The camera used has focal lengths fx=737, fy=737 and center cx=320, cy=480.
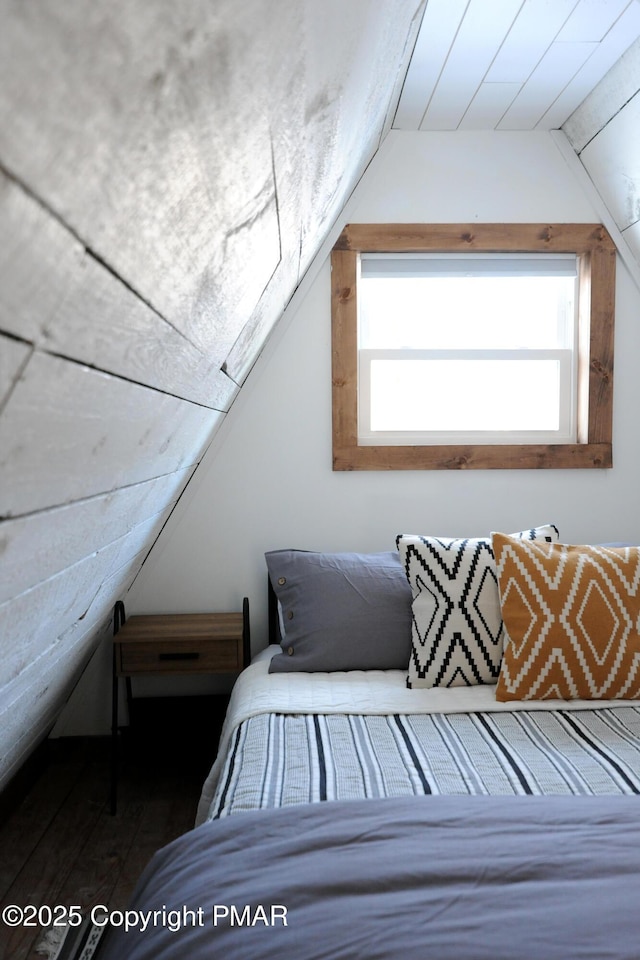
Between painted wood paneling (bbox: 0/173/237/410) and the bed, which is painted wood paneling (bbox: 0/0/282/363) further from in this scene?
the bed

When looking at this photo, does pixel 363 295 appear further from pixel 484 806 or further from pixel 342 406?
pixel 484 806

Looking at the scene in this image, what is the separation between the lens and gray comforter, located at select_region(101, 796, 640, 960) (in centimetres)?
102

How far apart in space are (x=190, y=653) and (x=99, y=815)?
0.57 meters

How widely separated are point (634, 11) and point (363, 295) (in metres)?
1.25

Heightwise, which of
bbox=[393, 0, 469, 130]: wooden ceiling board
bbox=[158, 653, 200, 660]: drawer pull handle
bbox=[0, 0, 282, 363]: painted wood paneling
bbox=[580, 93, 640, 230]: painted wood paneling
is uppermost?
bbox=[393, 0, 469, 130]: wooden ceiling board

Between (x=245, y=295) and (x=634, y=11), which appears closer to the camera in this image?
(x=245, y=295)

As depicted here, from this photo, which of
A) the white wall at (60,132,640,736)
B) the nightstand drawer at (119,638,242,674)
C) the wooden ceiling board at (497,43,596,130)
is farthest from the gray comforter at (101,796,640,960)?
the wooden ceiling board at (497,43,596,130)

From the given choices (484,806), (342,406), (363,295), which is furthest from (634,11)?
(484,806)

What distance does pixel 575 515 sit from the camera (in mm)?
2832

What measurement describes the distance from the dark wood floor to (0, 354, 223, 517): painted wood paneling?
1.37m

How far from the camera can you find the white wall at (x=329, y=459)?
2736 mm

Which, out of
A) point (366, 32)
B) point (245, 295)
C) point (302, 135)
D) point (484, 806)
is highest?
point (366, 32)

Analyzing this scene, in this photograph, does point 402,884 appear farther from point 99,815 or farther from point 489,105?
point 489,105

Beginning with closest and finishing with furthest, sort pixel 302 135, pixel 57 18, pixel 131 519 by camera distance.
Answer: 1. pixel 57 18
2. pixel 302 135
3. pixel 131 519
